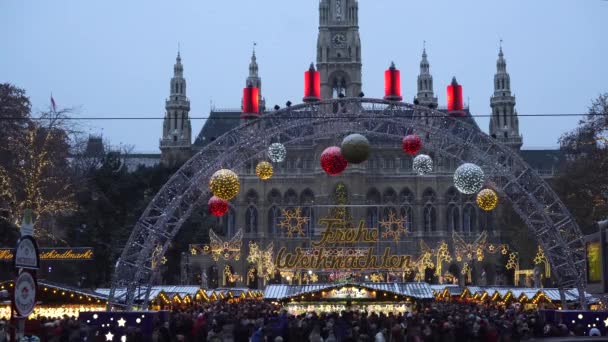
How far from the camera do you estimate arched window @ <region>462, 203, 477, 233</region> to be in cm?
6719

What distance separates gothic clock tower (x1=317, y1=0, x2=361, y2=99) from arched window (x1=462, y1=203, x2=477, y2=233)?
12852mm

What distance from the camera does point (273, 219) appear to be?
6762 cm

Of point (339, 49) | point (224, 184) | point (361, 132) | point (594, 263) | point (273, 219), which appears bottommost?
point (594, 263)

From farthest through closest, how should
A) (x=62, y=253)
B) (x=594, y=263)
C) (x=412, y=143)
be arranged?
1. (x=62, y=253)
2. (x=412, y=143)
3. (x=594, y=263)

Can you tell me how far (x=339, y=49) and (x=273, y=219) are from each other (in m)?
15.1

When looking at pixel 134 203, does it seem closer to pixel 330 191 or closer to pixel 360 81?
pixel 330 191

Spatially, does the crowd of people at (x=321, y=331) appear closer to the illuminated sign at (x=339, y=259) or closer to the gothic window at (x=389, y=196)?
the illuminated sign at (x=339, y=259)

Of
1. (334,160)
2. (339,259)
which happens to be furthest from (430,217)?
(334,160)

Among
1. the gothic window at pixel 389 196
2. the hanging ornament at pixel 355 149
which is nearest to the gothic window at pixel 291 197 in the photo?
the gothic window at pixel 389 196

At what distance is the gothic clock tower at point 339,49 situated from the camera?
2731 inches

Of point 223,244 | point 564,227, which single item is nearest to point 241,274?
point 223,244

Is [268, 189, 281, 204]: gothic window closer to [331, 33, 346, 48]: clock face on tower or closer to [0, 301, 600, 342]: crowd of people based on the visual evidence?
[331, 33, 346, 48]: clock face on tower

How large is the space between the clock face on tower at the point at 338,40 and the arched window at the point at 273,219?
14.5 m

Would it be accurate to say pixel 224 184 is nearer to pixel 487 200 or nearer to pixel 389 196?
pixel 487 200
